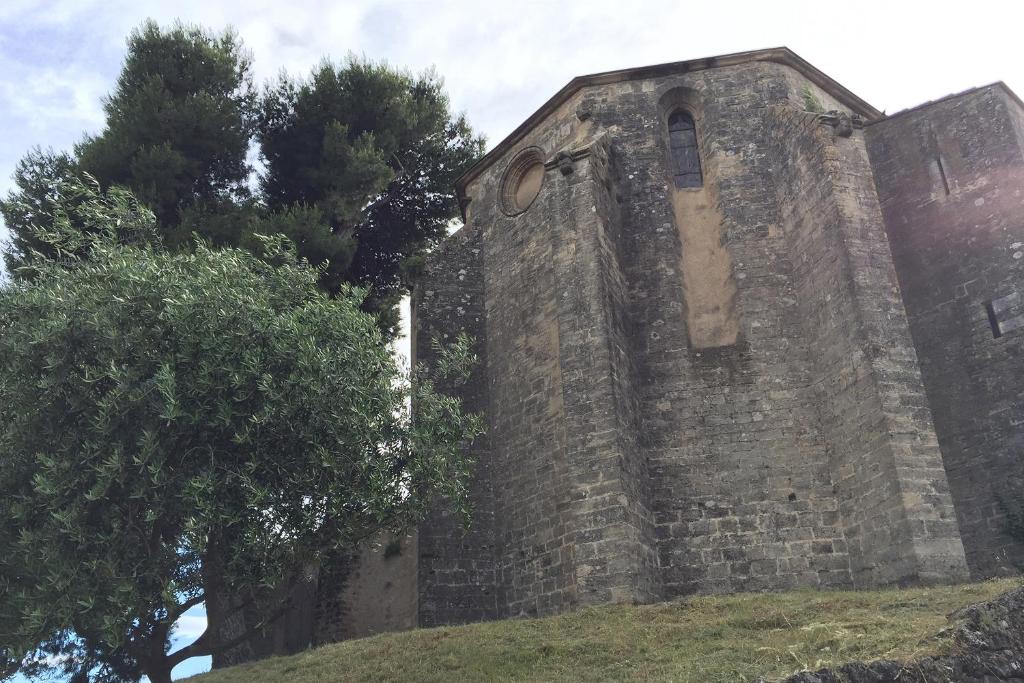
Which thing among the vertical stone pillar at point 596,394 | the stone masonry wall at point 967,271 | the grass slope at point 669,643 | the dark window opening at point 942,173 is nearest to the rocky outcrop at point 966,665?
the grass slope at point 669,643

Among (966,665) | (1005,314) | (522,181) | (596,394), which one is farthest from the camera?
(522,181)

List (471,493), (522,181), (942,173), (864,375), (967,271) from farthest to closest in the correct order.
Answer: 1. (522,181)
2. (942,173)
3. (471,493)
4. (967,271)
5. (864,375)

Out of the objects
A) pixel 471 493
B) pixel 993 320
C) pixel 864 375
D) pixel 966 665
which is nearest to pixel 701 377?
pixel 864 375

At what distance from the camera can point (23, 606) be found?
10.1m

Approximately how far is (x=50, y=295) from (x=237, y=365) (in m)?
2.30

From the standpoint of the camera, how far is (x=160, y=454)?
10383 mm

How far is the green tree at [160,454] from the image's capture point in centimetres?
1018

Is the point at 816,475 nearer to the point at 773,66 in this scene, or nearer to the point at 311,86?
the point at 773,66

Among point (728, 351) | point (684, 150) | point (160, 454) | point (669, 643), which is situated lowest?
point (669, 643)

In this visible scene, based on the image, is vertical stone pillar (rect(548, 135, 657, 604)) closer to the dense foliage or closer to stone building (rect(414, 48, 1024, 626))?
stone building (rect(414, 48, 1024, 626))

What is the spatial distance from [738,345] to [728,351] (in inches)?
7.2

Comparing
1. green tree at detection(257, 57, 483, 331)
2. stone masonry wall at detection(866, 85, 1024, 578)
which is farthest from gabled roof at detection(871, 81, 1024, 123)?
green tree at detection(257, 57, 483, 331)

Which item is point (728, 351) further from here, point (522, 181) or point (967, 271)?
point (522, 181)

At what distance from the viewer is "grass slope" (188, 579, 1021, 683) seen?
952 cm
